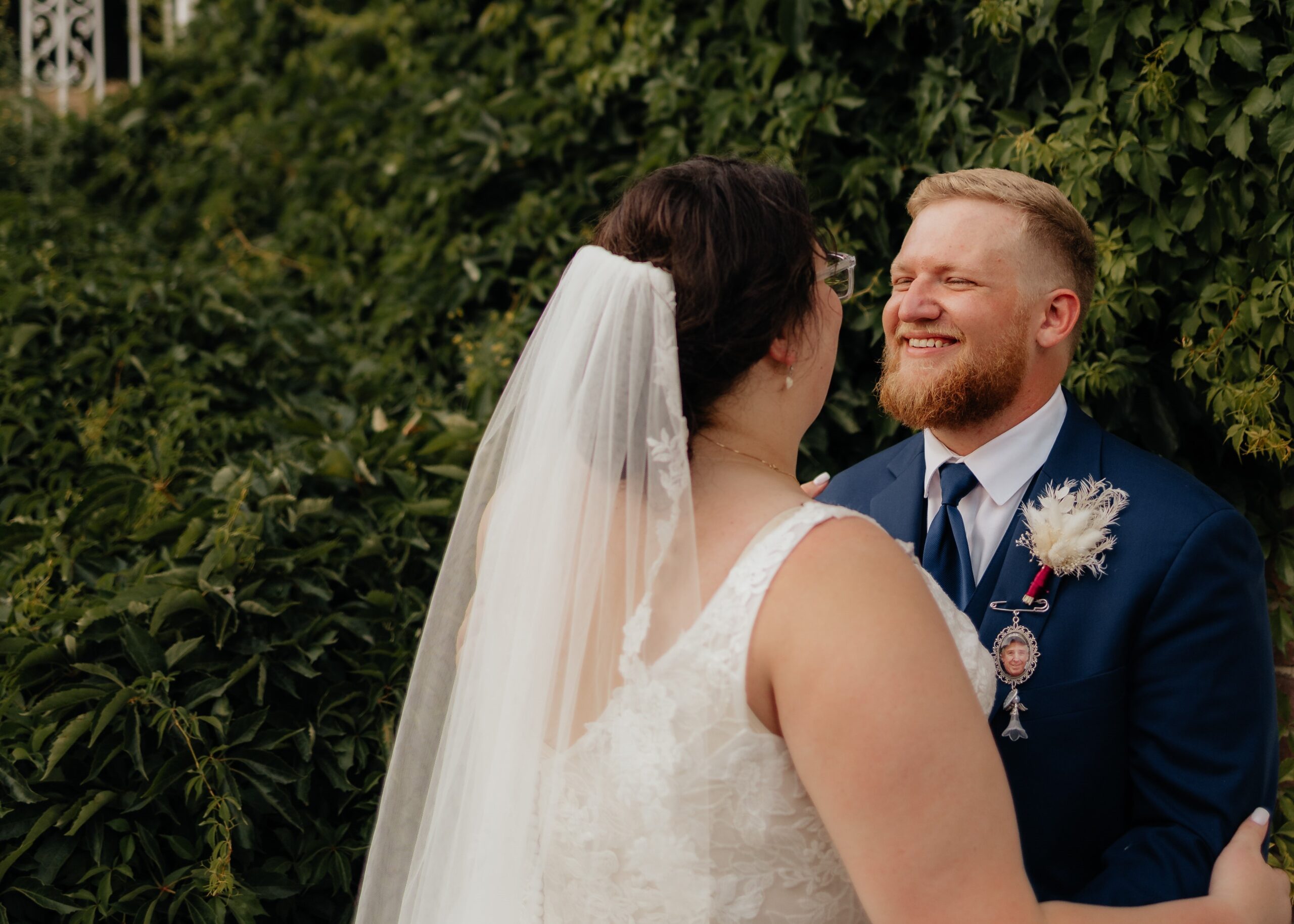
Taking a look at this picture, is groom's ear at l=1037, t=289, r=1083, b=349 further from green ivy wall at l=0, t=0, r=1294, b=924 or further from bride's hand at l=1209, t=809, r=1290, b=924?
bride's hand at l=1209, t=809, r=1290, b=924

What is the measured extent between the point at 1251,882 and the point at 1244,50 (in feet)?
5.93

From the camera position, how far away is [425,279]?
Answer: 14.9 feet

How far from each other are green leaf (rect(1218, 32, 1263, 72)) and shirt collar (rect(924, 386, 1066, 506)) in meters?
0.95

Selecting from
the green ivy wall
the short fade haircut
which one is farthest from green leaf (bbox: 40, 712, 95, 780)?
the short fade haircut

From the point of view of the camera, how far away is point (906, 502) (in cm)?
238

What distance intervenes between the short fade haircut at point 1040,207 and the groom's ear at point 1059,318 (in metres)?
0.03

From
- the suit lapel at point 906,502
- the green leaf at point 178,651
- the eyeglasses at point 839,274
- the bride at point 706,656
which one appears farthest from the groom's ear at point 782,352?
the green leaf at point 178,651

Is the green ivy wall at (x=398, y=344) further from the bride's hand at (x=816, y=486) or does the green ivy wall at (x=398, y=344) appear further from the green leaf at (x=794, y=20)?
the bride's hand at (x=816, y=486)

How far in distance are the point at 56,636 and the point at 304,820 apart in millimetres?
762

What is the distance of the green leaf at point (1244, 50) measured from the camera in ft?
8.02

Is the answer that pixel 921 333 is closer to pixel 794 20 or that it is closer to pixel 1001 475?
pixel 1001 475

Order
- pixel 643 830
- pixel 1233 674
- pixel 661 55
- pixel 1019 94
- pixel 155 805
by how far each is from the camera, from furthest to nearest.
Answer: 1. pixel 661 55
2. pixel 1019 94
3. pixel 155 805
4. pixel 1233 674
5. pixel 643 830

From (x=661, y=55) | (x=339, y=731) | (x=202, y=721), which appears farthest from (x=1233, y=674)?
(x=661, y=55)

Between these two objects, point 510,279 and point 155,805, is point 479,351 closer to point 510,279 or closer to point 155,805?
point 510,279
